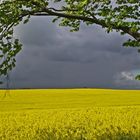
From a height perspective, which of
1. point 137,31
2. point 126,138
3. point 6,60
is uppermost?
point 137,31

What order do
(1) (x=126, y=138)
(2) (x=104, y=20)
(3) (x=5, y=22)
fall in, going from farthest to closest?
(2) (x=104, y=20)
(3) (x=5, y=22)
(1) (x=126, y=138)

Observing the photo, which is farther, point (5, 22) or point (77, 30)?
point (77, 30)

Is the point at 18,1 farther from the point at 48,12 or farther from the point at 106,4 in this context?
the point at 106,4

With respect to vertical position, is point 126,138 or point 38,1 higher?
point 38,1

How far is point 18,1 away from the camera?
1733 centimetres

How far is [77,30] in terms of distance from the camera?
2028 centimetres

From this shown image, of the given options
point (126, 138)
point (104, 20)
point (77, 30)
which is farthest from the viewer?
point (77, 30)

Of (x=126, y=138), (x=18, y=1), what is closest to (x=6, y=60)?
(x=18, y=1)

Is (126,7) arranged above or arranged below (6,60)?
above

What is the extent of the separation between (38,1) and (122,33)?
3.33m

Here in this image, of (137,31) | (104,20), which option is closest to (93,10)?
(104,20)

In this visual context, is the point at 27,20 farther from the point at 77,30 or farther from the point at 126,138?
the point at 126,138

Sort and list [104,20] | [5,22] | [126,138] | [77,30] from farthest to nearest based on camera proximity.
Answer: [77,30] < [104,20] < [5,22] < [126,138]

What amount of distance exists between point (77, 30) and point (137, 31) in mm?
3809
